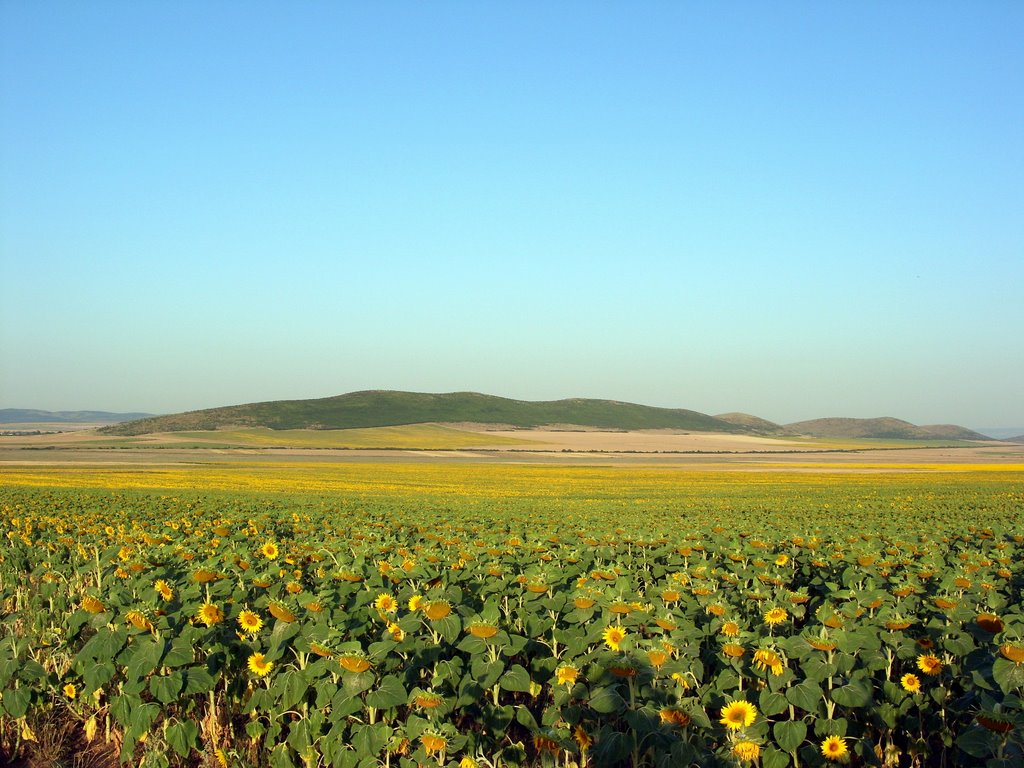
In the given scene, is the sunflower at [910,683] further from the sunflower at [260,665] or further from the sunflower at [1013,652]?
the sunflower at [260,665]

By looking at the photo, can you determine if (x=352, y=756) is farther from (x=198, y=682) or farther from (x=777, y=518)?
(x=777, y=518)

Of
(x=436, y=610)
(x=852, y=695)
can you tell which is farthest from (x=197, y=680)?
(x=852, y=695)

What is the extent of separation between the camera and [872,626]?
5195 mm

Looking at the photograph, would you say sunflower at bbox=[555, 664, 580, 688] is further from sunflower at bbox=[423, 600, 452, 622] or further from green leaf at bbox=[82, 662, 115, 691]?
green leaf at bbox=[82, 662, 115, 691]

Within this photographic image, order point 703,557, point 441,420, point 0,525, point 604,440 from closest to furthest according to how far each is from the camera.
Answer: point 703,557
point 0,525
point 604,440
point 441,420

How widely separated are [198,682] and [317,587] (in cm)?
185

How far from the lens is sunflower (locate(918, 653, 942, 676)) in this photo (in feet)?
15.6

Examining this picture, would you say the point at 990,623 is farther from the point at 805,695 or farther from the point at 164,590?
the point at 164,590

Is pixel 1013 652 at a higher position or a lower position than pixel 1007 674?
higher

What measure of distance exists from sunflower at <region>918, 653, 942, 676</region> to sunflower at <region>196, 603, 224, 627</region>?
15.8 ft

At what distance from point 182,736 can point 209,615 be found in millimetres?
786

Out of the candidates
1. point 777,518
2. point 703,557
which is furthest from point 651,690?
point 777,518

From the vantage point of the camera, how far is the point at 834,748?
4.36m

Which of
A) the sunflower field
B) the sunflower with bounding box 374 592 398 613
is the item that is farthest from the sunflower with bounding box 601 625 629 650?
the sunflower with bounding box 374 592 398 613
